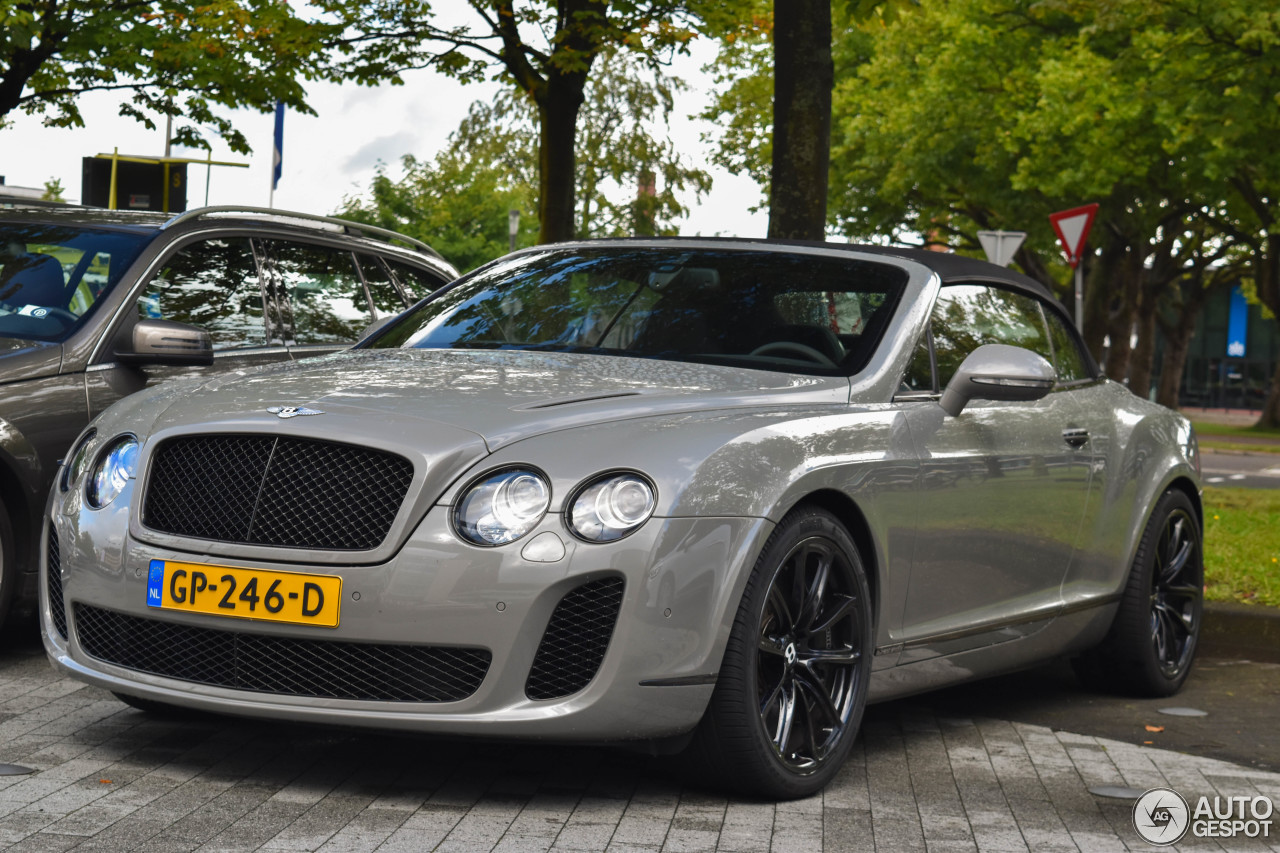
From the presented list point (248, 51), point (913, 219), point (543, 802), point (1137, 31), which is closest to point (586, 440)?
point (543, 802)

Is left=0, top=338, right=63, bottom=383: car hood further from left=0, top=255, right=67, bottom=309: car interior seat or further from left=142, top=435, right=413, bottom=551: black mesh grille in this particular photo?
left=142, top=435, right=413, bottom=551: black mesh grille

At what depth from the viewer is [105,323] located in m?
6.45

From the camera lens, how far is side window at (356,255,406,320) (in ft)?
26.2

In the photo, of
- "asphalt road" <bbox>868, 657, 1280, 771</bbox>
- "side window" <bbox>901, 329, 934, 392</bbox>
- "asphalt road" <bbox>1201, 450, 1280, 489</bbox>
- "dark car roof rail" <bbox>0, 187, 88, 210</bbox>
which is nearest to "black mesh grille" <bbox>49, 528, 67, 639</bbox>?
"side window" <bbox>901, 329, 934, 392</bbox>

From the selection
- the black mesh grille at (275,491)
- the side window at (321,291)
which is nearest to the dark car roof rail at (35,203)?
the side window at (321,291)

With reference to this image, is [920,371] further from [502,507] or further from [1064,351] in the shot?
[502,507]

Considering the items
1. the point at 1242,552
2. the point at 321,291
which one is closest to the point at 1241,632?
the point at 1242,552

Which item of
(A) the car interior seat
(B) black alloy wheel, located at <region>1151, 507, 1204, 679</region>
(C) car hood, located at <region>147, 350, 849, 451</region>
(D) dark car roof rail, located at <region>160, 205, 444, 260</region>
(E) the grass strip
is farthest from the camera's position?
Answer: (E) the grass strip

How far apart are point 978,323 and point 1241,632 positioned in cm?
261

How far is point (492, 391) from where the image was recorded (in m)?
4.50

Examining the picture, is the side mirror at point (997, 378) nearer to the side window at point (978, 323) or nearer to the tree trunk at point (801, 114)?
the side window at point (978, 323)

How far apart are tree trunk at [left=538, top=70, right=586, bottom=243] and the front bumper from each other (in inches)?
416

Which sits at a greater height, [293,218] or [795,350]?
[293,218]

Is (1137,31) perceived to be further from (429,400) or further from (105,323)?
(429,400)
